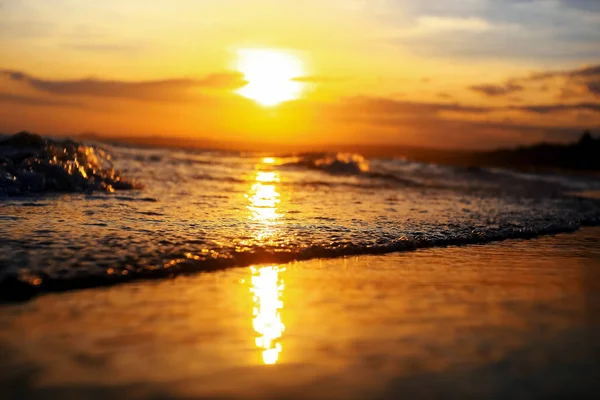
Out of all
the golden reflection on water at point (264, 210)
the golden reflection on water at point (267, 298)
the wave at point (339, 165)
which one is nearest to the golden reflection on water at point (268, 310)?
the golden reflection on water at point (267, 298)

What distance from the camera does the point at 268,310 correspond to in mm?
3236

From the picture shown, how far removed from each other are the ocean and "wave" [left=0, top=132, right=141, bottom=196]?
0.08ft

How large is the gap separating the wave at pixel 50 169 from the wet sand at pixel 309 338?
18.7 feet

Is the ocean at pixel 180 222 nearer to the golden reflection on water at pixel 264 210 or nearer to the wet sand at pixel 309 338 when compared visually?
the golden reflection on water at pixel 264 210

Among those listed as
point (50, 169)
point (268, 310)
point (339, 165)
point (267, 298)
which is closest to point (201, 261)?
point (267, 298)

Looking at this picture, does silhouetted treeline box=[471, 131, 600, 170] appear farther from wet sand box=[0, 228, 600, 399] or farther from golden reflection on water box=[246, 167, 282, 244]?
wet sand box=[0, 228, 600, 399]

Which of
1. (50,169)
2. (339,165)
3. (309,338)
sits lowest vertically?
(309,338)

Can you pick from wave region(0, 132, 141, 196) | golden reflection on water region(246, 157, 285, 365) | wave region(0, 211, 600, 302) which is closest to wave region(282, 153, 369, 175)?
wave region(0, 132, 141, 196)

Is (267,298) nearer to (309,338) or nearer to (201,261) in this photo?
(309,338)

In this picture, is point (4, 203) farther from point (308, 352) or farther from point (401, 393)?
point (401, 393)

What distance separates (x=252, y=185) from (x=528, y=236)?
22.2 feet

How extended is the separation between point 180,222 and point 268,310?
10.1 feet

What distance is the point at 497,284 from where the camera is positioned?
402 cm

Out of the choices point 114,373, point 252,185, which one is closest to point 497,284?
point 114,373
